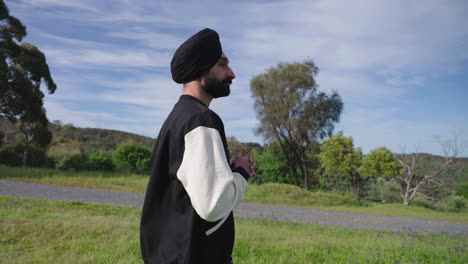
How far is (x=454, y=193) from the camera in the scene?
26.9 m

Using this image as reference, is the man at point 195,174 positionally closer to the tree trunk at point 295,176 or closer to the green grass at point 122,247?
the green grass at point 122,247

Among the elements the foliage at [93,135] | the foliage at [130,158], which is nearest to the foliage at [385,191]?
the foliage at [130,158]

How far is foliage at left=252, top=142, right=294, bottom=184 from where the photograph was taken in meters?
27.8

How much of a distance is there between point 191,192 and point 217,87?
0.61 meters

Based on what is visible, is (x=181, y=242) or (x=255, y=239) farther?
(x=255, y=239)

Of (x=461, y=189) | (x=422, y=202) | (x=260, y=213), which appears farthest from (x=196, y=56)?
(x=461, y=189)

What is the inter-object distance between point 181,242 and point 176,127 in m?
0.55

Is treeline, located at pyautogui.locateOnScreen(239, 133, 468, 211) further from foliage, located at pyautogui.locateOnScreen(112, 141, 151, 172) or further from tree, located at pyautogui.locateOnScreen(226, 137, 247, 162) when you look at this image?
foliage, located at pyautogui.locateOnScreen(112, 141, 151, 172)

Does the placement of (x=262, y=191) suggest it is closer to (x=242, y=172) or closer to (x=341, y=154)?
(x=341, y=154)

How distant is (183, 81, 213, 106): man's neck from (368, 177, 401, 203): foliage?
2691cm

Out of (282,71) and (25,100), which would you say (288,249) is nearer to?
(25,100)

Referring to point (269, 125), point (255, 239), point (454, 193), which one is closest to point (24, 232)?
point (255, 239)

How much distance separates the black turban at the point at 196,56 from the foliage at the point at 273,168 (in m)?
26.2

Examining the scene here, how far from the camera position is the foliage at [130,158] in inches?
929
